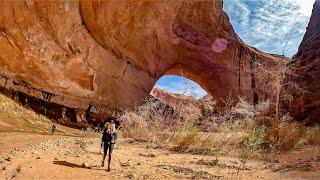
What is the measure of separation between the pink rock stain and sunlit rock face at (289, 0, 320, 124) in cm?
594

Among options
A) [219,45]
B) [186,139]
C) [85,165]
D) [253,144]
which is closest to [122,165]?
[85,165]

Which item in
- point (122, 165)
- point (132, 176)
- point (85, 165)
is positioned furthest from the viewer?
point (122, 165)

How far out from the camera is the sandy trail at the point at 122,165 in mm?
8172

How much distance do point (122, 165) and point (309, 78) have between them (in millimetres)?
21998

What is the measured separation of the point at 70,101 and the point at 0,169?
13.1 meters

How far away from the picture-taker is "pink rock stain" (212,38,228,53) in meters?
33.6

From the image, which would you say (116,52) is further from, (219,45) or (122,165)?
(122,165)

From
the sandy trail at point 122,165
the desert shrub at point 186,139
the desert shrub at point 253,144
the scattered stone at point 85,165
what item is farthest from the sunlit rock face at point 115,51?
the desert shrub at point 253,144

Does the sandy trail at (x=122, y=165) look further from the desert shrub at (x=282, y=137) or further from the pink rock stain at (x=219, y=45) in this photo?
the pink rock stain at (x=219, y=45)

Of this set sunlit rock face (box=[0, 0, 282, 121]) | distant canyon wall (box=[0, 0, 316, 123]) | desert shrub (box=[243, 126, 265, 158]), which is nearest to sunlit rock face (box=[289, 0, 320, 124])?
distant canyon wall (box=[0, 0, 316, 123])

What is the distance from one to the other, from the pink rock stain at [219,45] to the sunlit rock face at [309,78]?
594 centimetres

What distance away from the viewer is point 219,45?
34156 mm

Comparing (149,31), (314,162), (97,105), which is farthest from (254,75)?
(314,162)

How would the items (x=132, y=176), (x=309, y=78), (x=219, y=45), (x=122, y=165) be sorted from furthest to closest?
1. (x=219, y=45)
2. (x=309, y=78)
3. (x=122, y=165)
4. (x=132, y=176)
